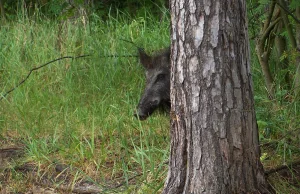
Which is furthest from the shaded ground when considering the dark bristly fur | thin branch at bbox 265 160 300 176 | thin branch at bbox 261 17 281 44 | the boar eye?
thin branch at bbox 261 17 281 44

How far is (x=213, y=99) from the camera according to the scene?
355 centimetres

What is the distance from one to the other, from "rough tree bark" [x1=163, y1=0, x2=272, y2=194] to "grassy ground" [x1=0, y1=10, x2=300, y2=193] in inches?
15.1

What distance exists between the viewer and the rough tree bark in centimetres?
350

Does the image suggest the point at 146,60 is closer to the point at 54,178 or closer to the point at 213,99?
the point at 54,178

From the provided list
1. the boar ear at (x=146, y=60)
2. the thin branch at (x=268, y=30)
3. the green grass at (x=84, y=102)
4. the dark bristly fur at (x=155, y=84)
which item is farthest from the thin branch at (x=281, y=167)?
the boar ear at (x=146, y=60)

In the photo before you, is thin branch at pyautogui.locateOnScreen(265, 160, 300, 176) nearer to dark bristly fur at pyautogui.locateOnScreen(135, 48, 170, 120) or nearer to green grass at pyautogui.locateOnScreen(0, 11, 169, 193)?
green grass at pyautogui.locateOnScreen(0, 11, 169, 193)

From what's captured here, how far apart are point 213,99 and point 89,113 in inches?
95.6

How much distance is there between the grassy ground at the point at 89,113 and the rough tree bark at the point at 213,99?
385 millimetres

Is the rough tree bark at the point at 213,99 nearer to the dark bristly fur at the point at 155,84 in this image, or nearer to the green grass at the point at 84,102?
the green grass at the point at 84,102

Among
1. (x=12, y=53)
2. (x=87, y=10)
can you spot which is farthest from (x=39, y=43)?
(x=87, y=10)

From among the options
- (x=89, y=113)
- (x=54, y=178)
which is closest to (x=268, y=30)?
(x=89, y=113)

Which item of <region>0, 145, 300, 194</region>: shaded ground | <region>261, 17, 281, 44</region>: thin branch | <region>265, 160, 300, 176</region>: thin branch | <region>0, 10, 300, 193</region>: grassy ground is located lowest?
<region>0, 145, 300, 194</region>: shaded ground

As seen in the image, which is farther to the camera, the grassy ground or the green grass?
the green grass

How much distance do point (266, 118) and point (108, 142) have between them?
139cm
